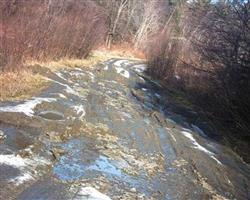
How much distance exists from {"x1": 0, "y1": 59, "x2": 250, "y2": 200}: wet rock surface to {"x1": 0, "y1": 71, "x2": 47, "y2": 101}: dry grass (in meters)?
→ 0.32

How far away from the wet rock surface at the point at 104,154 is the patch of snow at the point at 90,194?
1 cm

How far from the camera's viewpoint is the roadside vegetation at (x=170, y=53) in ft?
37.1

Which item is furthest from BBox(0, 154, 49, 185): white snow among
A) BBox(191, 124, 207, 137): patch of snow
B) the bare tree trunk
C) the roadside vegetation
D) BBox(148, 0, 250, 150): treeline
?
the bare tree trunk

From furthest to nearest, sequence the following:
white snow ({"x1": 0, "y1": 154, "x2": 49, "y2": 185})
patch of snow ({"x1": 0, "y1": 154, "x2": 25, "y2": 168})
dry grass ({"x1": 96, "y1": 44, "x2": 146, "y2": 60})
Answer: dry grass ({"x1": 96, "y1": 44, "x2": 146, "y2": 60}) < patch of snow ({"x1": 0, "y1": 154, "x2": 25, "y2": 168}) < white snow ({"x1": 0, "y1": 154, "x2": 49, "y2": 185})

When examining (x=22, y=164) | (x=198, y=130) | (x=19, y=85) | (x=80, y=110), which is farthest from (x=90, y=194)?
(x=198, y=130)

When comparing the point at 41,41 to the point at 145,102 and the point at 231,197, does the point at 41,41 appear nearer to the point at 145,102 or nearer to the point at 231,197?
the point at 145,102

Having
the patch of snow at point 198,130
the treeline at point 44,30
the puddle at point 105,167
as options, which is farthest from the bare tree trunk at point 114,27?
the puddle at point 105,167

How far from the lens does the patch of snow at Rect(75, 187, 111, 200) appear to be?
5199 mm

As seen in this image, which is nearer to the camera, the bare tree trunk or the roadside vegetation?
the roadside vegetation

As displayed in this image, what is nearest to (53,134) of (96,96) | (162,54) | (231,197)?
(231,197)

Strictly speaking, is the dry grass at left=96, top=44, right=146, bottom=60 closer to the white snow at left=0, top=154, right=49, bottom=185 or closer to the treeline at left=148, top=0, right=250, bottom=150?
the treeline at left=148, top=0, right=250, bottom=150

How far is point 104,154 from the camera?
7090mm

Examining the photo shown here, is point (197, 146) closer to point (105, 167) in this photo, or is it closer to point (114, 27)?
point (105, 167)

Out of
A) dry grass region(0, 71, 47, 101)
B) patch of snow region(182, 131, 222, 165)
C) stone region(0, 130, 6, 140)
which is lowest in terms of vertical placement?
patch of snow region(182, 131, 222, 165)
